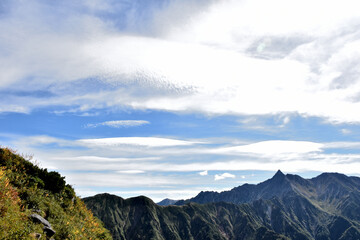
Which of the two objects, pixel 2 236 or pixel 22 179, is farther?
pixel 22 179

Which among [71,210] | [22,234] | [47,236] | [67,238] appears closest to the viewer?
[22,234]

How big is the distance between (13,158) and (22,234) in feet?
40.3

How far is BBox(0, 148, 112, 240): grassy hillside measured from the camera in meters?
15.8

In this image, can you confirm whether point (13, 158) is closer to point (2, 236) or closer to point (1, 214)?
point (1, 214)

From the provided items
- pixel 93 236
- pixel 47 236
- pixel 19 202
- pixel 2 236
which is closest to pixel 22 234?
pixel 2 236

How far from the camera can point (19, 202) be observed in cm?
1858

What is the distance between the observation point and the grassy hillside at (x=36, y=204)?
1584cm

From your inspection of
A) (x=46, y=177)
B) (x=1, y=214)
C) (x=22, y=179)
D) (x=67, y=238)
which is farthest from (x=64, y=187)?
(x=1, y=214)

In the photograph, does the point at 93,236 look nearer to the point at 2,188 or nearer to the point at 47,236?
the point at 47,236

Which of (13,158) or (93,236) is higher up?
(13,158)

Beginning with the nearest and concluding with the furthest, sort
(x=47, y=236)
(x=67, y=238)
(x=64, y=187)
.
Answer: (x=47, y=236) → (x=67, y=238) → (x=64, y=187)

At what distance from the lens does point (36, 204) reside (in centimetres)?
2017

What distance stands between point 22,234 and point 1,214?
68.4 inches

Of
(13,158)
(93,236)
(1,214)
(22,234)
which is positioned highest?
(13,158)
